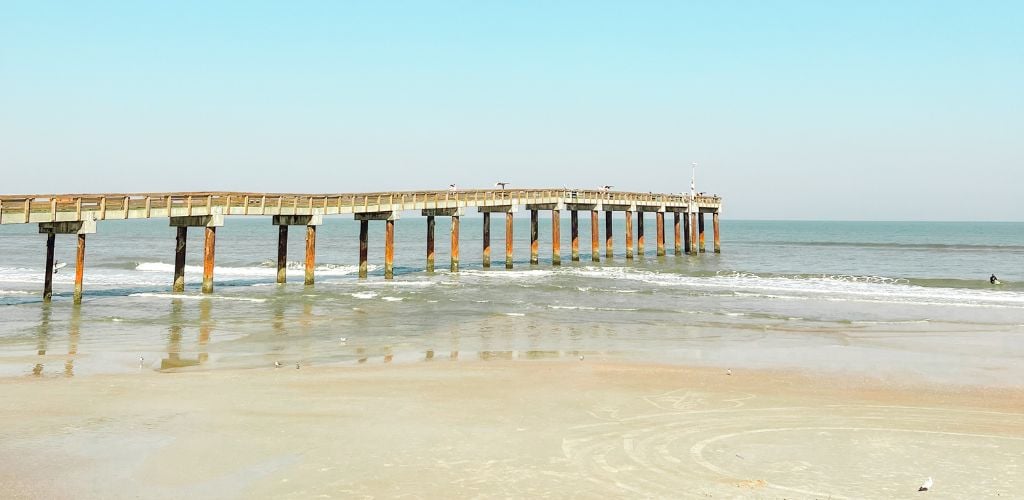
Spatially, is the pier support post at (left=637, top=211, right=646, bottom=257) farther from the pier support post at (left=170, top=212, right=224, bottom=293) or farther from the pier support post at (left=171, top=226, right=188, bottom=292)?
the pier support post at (left=171, top=226, right=188, bottom=292)

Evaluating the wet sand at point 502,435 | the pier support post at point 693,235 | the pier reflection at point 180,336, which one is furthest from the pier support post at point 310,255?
the pier support post at point 693,235

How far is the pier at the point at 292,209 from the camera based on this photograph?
2719 centimetres

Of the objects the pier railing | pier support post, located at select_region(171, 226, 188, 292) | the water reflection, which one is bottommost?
the water reflection

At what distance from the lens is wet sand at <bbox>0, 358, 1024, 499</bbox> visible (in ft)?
29.2

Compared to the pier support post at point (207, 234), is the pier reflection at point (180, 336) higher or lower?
lower

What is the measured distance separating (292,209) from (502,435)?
2624 centimetres

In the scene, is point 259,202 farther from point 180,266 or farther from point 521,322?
point 521,322

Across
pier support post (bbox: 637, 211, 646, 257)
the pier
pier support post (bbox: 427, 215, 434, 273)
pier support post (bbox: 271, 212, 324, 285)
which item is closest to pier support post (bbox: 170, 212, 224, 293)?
the pier

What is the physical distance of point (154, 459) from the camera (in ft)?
32.0

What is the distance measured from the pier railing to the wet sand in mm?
13288

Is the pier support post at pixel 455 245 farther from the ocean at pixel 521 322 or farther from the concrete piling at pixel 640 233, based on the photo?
the concrete piling at pixel 640 233

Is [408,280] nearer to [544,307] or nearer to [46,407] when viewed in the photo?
[544,307]

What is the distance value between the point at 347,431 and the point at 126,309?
18376mm

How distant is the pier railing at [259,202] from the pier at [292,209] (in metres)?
0.03
